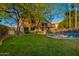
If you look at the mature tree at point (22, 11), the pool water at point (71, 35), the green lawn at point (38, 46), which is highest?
the mature tree at point (22, 11)

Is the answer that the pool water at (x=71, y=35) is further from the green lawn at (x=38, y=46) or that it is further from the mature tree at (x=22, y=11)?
the mature tree at (x=22, y=11)

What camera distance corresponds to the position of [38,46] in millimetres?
1781

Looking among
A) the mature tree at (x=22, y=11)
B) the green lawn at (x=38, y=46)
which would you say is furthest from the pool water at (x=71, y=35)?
the mature tree at (x=22, y=11)

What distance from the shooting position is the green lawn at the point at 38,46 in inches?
69.9

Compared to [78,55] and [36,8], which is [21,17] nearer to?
[36,8]

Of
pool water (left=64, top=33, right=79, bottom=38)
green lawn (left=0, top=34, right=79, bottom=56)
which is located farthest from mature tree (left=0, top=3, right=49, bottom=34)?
pool water (left=64, top=33, right=79, bottom=38)

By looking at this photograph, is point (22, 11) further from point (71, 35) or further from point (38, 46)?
point (71, 35)

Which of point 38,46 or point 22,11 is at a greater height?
point 22,11

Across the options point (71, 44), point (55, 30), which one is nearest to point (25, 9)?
point (55, 30)

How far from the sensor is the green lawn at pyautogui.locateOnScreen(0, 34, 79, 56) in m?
1.77

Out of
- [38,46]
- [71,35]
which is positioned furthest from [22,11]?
[71,35]

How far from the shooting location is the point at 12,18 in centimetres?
180

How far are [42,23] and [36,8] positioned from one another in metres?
0.13

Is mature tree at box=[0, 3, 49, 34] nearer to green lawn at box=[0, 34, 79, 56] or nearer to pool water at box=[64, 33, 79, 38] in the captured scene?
green lawn at box=[0, 34, 79, 56]
